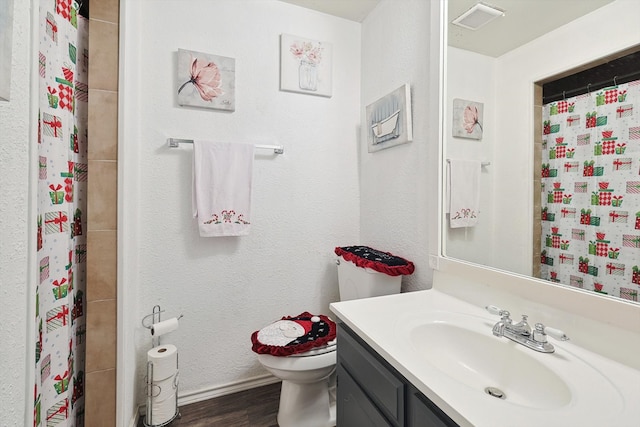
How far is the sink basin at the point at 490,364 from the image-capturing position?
70 cm

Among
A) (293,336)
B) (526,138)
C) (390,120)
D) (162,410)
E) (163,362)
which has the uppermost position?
(390,120)

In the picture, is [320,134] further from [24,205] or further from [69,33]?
[24,205]

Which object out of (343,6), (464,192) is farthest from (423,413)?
(343,6)

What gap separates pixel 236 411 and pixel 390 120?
177cm

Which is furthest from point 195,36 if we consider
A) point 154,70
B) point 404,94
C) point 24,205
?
point 24,205

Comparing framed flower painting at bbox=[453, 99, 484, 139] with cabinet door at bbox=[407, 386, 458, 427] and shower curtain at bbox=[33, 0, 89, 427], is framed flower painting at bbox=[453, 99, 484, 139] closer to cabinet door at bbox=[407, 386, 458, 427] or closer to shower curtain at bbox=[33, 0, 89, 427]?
cabinet door at bbox=[407, 386, 458, 427]

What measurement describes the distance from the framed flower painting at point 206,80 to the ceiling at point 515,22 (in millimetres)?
1143

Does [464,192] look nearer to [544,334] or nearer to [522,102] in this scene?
[522,102]

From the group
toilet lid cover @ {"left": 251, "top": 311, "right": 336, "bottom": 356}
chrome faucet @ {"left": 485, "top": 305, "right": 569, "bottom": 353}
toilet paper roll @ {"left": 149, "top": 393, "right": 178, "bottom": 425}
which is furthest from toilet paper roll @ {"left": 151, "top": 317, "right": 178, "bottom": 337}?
chrome faucet @ {"left": 485, "top": 305, "right": 569, "bottom": 353}

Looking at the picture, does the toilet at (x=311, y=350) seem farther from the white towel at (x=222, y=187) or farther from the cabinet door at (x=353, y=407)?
the white towel at (x=222, y=187)

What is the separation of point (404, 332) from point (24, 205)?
36.4 inches

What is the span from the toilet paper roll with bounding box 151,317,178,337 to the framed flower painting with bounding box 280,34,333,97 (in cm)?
144

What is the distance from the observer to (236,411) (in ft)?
5.05

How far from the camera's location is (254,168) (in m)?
1.71
